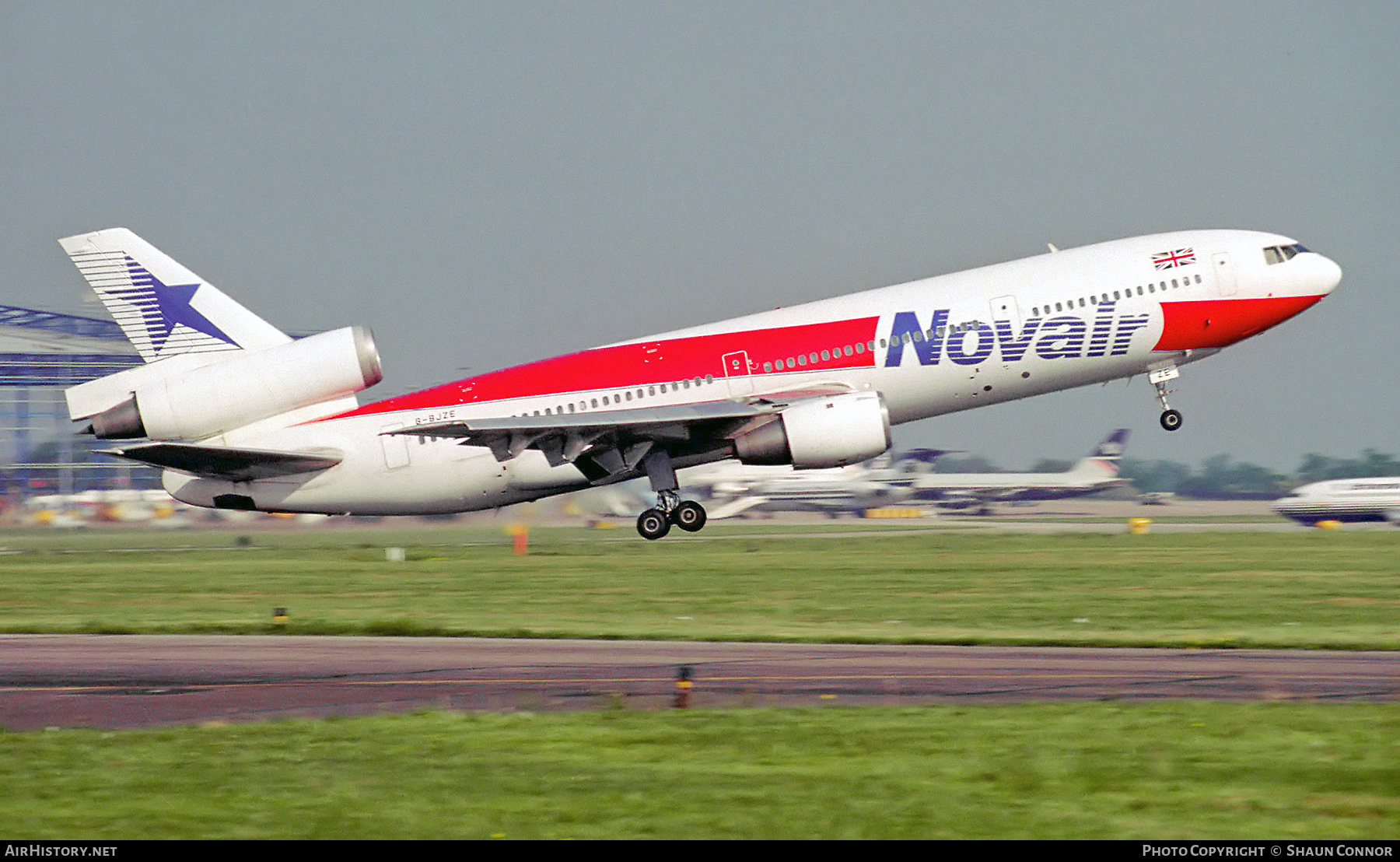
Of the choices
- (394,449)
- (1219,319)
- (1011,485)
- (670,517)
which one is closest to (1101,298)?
(1219,319)

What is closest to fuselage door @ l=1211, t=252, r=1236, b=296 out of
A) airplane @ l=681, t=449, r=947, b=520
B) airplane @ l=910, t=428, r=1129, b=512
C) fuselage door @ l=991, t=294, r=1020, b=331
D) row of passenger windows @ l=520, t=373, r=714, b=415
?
fuselage door @ l=991, t=294, r=1020, b=331

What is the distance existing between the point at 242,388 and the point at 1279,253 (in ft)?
82.1

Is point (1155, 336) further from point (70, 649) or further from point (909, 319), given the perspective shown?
point (70, 649)

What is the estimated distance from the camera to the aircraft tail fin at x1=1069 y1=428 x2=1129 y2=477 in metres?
125

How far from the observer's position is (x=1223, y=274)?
3528cm

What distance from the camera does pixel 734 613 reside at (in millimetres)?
30156

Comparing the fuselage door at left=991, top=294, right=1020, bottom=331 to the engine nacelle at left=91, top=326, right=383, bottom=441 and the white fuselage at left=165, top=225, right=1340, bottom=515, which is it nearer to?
the white fuselage at left=165, top=225, right=1340, bottom=515

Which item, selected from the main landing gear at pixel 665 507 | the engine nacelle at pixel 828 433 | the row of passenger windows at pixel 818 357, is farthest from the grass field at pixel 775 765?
the main landing gear at pixel 665 507

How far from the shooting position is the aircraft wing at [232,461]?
35625 millimetres

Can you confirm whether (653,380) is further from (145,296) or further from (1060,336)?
(145,296)

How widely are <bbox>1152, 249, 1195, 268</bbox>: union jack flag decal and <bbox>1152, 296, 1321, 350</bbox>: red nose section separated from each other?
0.93 m

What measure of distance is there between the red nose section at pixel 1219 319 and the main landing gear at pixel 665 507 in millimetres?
11672

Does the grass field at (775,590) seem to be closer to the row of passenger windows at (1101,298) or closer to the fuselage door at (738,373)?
the fuselage door at (738,373)

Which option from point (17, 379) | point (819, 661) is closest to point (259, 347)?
point (819, 661)
